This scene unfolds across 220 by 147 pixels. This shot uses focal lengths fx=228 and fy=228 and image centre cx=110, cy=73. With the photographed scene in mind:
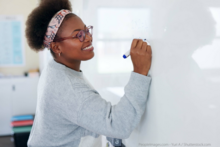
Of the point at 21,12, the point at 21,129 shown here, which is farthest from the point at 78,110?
the point at 21,12

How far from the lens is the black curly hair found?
90 cm

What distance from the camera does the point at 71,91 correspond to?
732mm

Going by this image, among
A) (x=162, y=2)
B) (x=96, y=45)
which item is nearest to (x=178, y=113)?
(x=162, y=2)

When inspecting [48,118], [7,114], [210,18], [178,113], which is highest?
[210,18]

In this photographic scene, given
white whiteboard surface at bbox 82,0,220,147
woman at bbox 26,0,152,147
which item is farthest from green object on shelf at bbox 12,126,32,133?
white whiteboard surface at bbox 82,0,220,147

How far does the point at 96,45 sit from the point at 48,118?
0.53 meters

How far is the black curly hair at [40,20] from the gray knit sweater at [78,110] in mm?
154

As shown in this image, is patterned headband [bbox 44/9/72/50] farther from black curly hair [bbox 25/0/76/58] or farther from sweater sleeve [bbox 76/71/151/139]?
sweater sleeve [bbox 76/71/151/139]

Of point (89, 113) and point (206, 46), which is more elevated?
point (206, 46)

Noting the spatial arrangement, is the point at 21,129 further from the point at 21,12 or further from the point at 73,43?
the point at 73,43

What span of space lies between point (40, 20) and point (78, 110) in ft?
1.38

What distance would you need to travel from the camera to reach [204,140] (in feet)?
1.49

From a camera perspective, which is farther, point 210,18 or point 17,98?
point 17,98

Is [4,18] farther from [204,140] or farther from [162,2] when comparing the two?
[204,140]
